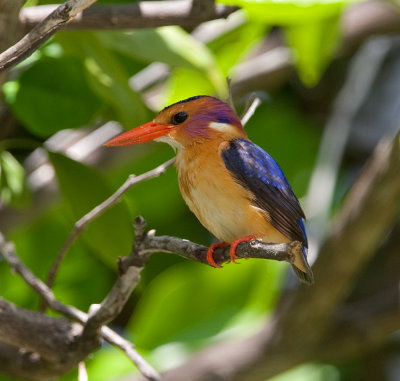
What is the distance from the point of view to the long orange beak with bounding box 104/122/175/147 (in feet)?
6.13

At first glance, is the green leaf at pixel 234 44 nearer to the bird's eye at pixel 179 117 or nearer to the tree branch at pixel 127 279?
the bird's eye at pixel 179 117

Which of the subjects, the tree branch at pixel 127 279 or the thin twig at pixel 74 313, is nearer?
the tree branch at pixel 127 279

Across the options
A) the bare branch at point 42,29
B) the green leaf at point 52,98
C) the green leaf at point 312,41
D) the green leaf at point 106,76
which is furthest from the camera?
the green leaf at point 312,41

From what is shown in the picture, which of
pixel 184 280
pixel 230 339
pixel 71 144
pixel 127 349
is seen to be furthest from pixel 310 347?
pixel 127 349

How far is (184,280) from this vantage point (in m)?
3.04

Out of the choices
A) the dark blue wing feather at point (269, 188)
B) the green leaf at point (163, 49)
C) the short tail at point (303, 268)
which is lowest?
the short tail at point (303, 268)

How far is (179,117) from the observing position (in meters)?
2.01

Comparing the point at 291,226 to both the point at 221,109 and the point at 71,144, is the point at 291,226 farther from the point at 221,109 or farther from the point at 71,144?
the point at 71,144

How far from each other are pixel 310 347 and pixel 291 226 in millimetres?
1406

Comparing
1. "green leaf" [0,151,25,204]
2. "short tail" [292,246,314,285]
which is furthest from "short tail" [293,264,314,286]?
"green leaf" [0,151,25,204]

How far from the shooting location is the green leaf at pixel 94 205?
222cm

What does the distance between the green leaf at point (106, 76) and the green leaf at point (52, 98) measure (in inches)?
Result: 4.2

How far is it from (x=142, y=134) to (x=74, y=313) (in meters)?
0.47

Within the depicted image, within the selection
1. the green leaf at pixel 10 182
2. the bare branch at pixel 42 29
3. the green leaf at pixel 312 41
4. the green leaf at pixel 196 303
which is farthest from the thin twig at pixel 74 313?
the green leaf at pixel 312 41
